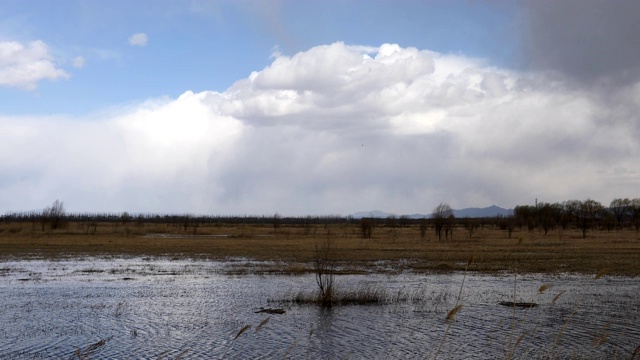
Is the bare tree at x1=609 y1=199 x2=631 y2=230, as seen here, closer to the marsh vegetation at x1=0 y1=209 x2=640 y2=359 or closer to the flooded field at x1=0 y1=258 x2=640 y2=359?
the marsh vegetation at x1=0 y1=209 x2=640 y2=359

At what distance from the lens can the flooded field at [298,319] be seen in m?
18.2

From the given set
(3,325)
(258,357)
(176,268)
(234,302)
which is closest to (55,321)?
(3,325)

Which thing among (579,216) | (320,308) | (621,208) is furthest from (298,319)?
(621,208)

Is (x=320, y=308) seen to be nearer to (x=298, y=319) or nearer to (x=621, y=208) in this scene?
(x=298, y=319)

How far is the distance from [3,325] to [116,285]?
474 inches

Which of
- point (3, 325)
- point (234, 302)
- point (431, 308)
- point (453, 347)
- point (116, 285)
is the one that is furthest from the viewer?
point (116, 285)

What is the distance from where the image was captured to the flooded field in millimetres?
18172

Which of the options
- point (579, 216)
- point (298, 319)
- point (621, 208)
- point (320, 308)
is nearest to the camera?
point (298, 319)

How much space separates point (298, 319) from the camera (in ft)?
77.2

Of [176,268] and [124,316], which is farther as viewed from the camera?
[176,268]

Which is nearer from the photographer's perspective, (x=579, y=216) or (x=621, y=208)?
(x=579, y=216)

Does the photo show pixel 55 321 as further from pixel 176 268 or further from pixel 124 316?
pixel 176 268

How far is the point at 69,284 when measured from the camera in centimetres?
3397

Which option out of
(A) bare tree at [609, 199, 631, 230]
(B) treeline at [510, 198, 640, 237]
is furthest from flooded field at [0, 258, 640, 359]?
(A) bare tree at [609, 199, 631, 230]
